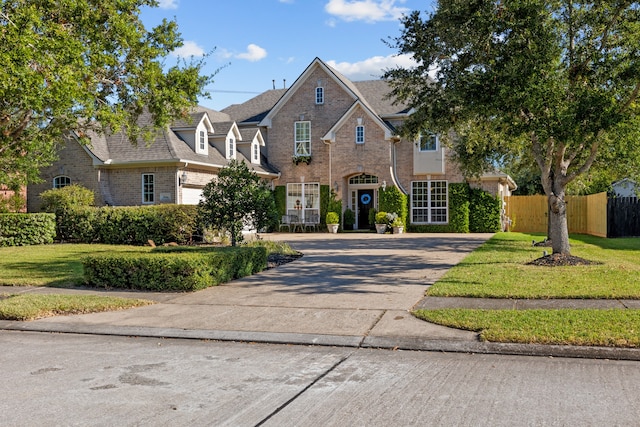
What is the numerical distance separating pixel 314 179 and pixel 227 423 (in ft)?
91.4

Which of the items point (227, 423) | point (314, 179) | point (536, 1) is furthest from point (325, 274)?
point (314, 179)

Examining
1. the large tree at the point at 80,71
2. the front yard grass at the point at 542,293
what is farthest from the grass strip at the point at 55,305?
the front yard grass at the point at 542,293

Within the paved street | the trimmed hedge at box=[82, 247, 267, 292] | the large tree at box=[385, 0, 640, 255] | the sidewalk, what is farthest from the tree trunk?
the paved street

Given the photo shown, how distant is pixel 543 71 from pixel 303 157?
20791mm

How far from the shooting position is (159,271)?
11.2m

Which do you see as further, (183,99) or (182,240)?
(182,240)

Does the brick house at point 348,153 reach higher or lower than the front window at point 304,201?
higher

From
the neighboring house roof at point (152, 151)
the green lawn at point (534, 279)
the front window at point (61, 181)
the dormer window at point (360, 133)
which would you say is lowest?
the green lawn at point (534, 279)

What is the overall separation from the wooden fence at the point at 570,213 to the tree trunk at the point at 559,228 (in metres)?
13.4

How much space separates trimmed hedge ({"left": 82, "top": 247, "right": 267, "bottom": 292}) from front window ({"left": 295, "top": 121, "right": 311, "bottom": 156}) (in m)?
20.7

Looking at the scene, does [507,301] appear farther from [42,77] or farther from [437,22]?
[42,77]

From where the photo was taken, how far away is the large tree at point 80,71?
991 centimetres

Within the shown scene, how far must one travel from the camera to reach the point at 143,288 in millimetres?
11367

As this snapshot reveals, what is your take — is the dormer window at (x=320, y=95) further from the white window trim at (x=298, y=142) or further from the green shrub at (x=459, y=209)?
the green shrub at (x=459, y=209)
